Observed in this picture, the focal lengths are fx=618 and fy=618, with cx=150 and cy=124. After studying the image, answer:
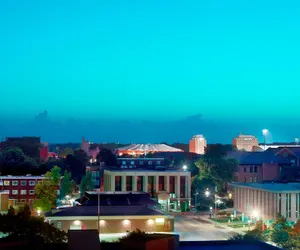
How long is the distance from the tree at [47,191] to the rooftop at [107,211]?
27.2 feet

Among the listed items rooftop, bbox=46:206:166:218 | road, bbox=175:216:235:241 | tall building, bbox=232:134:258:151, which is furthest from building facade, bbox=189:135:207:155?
rooftop, bbox=46:206:166:218

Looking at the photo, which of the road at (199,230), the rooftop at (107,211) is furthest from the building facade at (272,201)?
the rooftop at (107,211)

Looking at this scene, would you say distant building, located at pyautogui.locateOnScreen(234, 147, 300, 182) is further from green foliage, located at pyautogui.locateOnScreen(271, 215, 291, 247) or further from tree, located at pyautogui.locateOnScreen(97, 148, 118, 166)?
green foliage, located at pyautogui.locateOnScreen(271, 215, 291, 247)

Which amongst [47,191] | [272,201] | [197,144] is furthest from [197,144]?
[272,201]

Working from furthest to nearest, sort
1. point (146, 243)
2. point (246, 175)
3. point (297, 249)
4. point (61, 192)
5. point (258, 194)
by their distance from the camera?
point (246, 175)
point (61, 192)
point (258, 194)
point (297, 249)
point (146, 243)

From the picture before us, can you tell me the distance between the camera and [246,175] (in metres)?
49.4

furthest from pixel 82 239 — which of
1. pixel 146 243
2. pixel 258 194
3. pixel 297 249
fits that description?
pixel 258 194

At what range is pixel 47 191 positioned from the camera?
121 feet

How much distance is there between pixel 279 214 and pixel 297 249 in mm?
7288

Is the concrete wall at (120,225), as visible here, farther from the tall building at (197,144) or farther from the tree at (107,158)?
the tall building at (197,144)

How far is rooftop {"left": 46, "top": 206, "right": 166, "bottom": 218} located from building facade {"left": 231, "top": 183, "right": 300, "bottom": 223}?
7.22 m

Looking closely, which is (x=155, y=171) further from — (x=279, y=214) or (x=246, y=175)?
(x=279, y=214)

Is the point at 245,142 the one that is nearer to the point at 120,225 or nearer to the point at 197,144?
the point at 197,144

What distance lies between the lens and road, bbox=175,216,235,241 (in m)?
27.5
